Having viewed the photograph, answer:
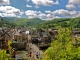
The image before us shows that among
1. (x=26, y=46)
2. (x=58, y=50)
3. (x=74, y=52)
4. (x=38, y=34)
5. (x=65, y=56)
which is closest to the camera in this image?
(x=58, y=50)

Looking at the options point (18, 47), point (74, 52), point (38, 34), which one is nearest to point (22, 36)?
point (38, 34)

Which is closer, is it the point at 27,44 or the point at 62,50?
the point at 62,50

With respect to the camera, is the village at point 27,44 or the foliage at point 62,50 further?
the village at point 27,44

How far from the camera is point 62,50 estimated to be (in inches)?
907

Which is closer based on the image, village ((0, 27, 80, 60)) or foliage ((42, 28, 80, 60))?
foliage ((42, 28, 80, 60))

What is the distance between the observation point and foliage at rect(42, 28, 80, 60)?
21359mm

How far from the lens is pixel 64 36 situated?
25203 millimetres

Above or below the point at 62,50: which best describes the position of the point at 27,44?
below

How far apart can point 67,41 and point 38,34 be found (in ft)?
180

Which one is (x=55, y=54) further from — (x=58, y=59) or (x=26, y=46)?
(x=26, y=46)

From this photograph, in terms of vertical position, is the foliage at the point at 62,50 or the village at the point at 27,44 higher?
the foliage at the point at 62,50

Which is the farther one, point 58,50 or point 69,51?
point 69,51

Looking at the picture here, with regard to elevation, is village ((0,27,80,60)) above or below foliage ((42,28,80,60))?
below

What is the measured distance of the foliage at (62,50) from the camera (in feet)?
70.1
